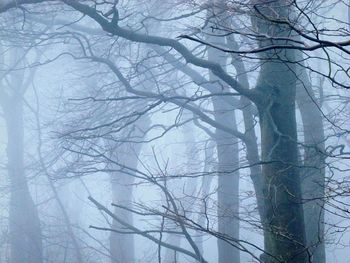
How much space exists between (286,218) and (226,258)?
15.4ft

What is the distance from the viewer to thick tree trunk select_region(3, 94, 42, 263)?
12.2 meters

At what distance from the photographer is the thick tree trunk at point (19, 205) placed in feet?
40.2

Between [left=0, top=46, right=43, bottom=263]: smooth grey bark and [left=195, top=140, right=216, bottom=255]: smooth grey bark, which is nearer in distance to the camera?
[left=195, top=140, right=216, bottom=255]: smooth grey bark

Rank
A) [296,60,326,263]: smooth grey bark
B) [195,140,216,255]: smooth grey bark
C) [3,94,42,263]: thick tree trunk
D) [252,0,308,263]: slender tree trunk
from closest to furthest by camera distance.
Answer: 1. [195,140,216,255]: smooth grey bark
2. [252,0,308,263]: slender tree trunk
3. [296,60,326,263]: smooth grey bark
4. [3,94,42,263]: thick tree trunk

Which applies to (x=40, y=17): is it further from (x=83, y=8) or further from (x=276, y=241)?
(x=276, y=241)

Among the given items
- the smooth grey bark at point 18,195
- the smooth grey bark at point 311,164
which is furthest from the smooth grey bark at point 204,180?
the smooth grey bark at point 18,195

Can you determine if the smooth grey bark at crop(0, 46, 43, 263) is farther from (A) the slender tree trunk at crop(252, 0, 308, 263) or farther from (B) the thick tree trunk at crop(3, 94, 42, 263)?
(A) the slender tree trunk at crop(252, 0, 308, 263)

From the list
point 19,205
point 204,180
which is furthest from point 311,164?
point 19,205

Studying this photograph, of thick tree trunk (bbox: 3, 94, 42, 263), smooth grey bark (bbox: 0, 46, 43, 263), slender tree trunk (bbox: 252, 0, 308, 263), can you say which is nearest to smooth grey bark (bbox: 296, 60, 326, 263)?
slender tree trunk (bbox: 252, 0, 308, 263)

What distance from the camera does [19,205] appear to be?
1455cm

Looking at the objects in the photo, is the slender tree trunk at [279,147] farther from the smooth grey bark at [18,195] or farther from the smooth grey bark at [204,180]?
the smooth grey bark at [18,195]

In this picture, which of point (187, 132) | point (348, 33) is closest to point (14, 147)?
point (187, 132)

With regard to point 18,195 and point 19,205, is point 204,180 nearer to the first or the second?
point 19,205

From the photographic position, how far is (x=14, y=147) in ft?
55.7
